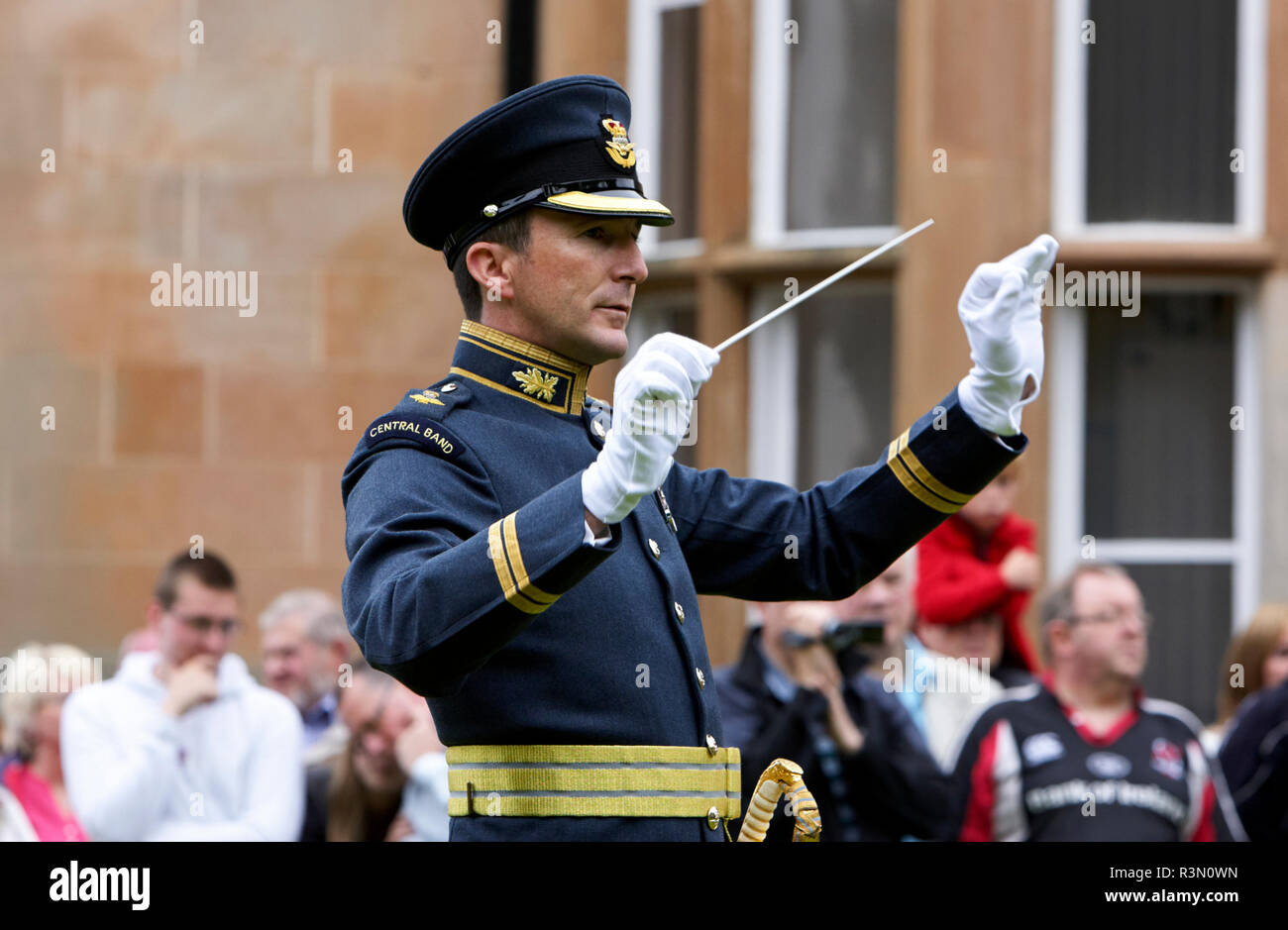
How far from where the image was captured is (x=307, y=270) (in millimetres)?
7871

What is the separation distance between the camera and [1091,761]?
15.9 ft

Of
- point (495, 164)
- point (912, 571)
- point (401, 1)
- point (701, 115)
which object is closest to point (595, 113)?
point (495, 164)

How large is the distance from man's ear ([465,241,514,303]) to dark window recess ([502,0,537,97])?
16.0 ft

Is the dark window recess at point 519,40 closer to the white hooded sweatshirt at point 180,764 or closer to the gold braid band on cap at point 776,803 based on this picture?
the white hooded sweatshirt at point 180,764

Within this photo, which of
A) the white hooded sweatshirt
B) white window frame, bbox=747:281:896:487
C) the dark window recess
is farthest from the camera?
the dark window recess

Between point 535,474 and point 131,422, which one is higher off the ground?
point 131,422

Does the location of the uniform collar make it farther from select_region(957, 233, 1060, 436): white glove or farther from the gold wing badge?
select_region(957, 233, 1060, 436): white glove


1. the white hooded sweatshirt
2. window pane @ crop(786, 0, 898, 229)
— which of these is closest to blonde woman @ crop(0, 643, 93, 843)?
the white hooded sweatshirt

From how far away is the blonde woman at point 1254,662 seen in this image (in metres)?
5.76

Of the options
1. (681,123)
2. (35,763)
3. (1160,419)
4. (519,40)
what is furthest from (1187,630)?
(35,763)

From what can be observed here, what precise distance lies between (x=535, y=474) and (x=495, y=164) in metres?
0.49

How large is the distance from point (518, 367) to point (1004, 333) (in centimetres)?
73

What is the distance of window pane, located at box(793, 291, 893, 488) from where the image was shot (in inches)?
289
